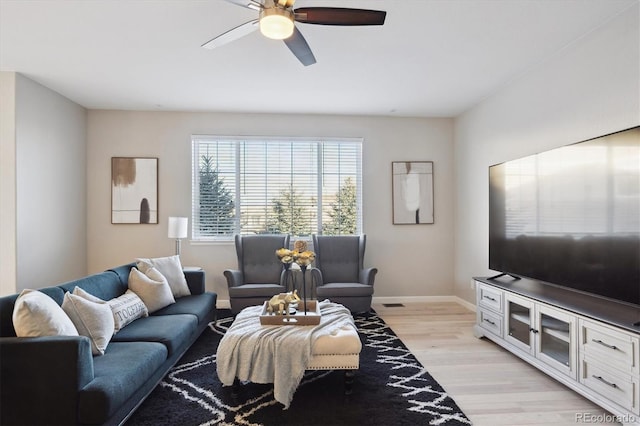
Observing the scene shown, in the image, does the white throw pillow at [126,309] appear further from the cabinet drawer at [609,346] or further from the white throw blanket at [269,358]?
the cabinet drawer at [609,346]

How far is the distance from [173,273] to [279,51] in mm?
2624

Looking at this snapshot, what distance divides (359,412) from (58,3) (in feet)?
11.8

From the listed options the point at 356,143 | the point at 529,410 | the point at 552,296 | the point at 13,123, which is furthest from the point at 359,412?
the point at 13,123

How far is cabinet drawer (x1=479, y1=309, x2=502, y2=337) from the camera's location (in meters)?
3.53

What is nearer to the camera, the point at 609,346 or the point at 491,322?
the point at 609,346

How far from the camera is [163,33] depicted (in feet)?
10.0

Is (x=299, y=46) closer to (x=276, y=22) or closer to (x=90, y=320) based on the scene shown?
(x=276, y=22)

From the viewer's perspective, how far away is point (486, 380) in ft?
9.53

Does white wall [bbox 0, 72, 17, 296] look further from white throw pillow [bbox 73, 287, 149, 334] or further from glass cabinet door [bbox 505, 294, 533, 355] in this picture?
glass cabinet door [bbox 505, 294, 533, 355]

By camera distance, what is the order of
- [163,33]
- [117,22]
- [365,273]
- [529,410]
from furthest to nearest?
[365,273] < [163,33] < [117,22] < [529,410]

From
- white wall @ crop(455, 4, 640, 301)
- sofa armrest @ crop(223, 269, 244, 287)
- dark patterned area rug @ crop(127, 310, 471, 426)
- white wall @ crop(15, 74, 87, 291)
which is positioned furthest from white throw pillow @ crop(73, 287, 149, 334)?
white wall @ crop(455, 4, 640, 301)

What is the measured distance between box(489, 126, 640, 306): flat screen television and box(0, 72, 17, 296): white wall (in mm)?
5175

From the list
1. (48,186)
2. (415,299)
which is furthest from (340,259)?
(48,186)

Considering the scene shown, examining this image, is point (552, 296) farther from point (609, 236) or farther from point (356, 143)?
point (356, 143)
